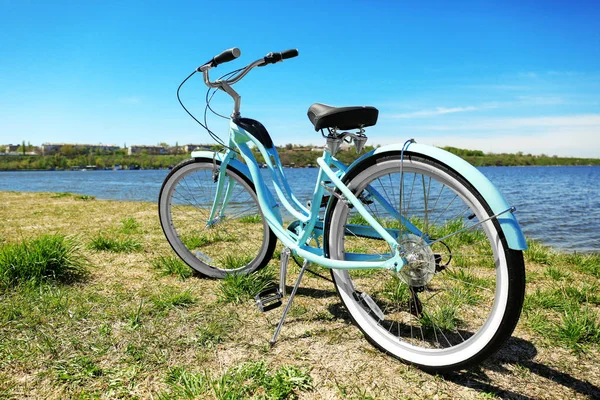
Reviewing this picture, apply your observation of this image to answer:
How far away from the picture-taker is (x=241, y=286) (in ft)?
10.1

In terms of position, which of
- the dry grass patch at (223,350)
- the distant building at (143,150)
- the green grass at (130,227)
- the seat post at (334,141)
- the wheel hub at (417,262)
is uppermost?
the distant building at (143,150)

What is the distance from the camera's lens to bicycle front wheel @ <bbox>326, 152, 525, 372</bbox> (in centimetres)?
183

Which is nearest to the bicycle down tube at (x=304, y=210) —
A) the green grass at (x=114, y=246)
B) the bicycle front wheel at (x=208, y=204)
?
the bicycle front wheel at (x=208, y=204)

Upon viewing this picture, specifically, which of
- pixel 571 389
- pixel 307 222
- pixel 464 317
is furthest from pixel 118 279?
pixel 571 389

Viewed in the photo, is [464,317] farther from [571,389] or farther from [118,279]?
→ [118,279]

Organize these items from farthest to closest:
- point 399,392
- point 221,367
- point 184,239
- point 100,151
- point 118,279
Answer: point 100,151 < point 184,239 < point 118,279 < point 221,367 < point 399,392

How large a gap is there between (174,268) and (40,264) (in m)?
1.07

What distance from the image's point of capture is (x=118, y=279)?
3426 mm

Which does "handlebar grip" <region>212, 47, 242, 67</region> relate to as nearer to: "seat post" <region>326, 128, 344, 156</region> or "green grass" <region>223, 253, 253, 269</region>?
"seat post" <region>326, 128, 344, 156</region>

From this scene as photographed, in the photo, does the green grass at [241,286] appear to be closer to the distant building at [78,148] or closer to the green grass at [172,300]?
the green grass at [172,300]

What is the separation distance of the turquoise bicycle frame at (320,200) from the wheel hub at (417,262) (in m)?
0.06

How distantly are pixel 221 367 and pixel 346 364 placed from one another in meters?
0.68

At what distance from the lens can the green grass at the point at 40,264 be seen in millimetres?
3064

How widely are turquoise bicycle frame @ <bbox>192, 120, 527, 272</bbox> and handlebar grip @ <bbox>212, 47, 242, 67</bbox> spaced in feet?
1.60
